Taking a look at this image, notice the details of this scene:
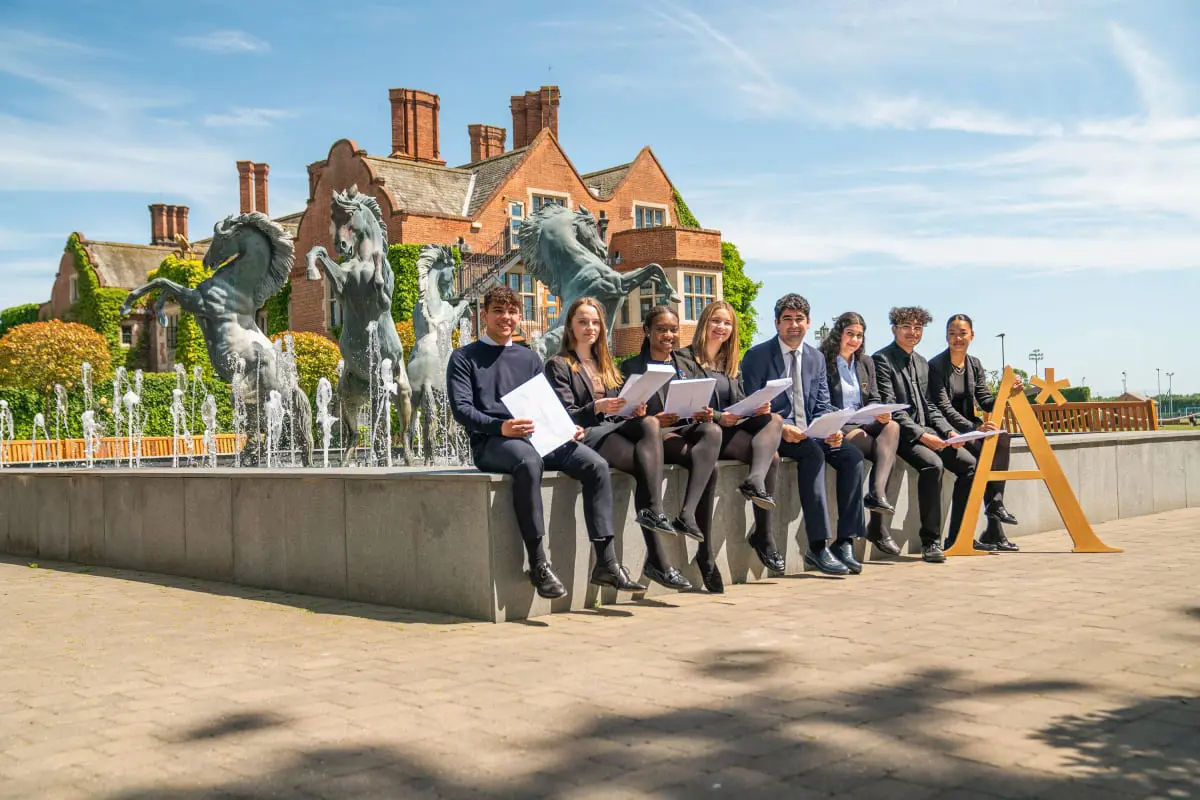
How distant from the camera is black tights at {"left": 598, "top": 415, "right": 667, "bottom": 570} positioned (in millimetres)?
6602

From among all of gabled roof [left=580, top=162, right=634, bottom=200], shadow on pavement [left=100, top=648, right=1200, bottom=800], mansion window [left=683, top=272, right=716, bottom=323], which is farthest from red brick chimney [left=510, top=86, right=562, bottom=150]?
shadow on pavement [left=100, top=648, right=1200, bottom=800]

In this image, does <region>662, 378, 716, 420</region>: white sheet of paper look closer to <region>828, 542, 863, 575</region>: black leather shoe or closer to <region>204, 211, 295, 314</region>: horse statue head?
<region>828, 542, 863, 575</region>: black leather shoe

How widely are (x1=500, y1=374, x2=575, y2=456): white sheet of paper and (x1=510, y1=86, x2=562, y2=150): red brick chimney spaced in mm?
43407

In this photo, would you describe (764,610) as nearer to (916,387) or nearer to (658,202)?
(916,387)

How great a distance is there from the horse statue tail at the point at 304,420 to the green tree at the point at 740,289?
33.0 meters

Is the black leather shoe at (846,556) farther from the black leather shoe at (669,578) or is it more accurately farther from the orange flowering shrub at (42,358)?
the orange flowering shrub at (42,358)

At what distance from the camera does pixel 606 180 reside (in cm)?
4772

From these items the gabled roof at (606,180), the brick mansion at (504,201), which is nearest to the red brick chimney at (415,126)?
the brick mansion at (504,201)

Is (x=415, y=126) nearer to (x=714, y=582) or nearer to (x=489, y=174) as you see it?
(x=489, y=174)

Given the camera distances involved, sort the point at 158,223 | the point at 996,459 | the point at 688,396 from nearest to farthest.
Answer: the point at 688,396
the point at 996,459
the point at 158,223

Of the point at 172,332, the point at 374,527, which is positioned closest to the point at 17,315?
the point at 172,332

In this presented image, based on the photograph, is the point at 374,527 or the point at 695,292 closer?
the point at 374,527

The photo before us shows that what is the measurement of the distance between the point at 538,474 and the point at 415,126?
41.4 m

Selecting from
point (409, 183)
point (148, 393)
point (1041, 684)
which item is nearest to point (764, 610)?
point (1041, 684)
